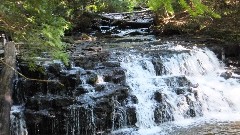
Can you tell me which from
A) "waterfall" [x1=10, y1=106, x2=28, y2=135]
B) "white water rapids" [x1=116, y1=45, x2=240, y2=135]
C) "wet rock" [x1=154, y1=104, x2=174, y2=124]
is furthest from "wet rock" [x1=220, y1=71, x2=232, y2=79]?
"waterfall" [x1=10, y1=106, x2=28, y2=135]

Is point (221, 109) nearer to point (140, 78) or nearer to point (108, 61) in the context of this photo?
point (140, 78)

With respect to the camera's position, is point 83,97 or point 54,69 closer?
point 83,97

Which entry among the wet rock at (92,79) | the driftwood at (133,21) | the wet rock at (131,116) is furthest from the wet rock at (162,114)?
the driftwood at (133,21)

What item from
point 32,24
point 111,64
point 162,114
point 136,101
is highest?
point 32,24

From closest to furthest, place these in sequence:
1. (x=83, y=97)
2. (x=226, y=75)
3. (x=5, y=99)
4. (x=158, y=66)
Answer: (x=5, y=99), (x=83, y=97), (x=158, y=66), (x=226, y=75)

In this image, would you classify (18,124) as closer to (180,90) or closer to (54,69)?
(54,69)

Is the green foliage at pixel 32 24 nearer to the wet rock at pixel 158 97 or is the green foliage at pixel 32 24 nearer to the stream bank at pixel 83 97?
the stream bank at pixel 83 97

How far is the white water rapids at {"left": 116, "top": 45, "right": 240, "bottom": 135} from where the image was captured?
9.97 metres

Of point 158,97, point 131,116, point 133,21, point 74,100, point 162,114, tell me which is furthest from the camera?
point 133,21

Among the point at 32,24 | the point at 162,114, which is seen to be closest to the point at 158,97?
the point at 162,114

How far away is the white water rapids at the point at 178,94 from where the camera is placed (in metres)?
9.97

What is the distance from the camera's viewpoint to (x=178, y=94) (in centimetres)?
1069

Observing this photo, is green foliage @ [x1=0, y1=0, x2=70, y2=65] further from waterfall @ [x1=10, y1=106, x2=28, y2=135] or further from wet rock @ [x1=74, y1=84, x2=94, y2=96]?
wet rock @ [x1=74, y1=84, x2=94, y2=96]

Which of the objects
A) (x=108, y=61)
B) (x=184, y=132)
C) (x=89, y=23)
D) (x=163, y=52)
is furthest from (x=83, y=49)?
(x=89, y=23)
